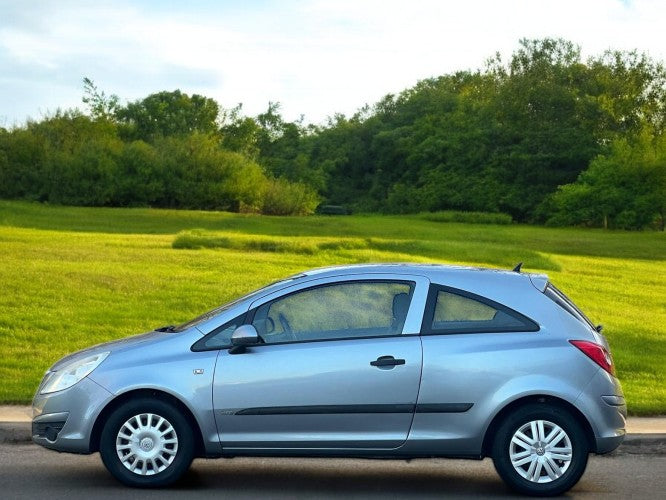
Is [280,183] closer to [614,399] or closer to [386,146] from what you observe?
[386,146]

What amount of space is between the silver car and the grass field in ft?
13.4

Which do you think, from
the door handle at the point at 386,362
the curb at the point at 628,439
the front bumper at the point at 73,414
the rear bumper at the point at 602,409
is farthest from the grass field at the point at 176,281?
the door handle at the point at 386,362

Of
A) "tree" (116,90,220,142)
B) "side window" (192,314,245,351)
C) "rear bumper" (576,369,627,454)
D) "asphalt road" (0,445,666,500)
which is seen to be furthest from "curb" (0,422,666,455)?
"tree" (116,90,220,142)

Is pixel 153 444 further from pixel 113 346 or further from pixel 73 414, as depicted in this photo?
pixel 113 346

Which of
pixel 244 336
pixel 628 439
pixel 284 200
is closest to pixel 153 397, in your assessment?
pixel 244 336

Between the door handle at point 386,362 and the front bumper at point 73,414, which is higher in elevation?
the door handle at point 386,362

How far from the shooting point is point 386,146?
289 ft

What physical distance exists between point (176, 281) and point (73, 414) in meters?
12.8

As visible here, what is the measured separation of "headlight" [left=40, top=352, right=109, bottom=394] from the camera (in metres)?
7.91

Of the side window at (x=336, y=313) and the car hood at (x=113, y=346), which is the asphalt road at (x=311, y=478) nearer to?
the car hood at (x=113, y=346)

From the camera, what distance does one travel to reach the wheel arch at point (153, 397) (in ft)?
25.7

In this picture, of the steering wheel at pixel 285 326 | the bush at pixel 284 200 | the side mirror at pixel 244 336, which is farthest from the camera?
the bush at pixel 284 200

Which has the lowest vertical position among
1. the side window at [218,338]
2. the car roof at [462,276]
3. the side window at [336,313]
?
the side window at [218,338]

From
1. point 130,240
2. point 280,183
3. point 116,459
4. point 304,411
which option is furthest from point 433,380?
point 280,183
